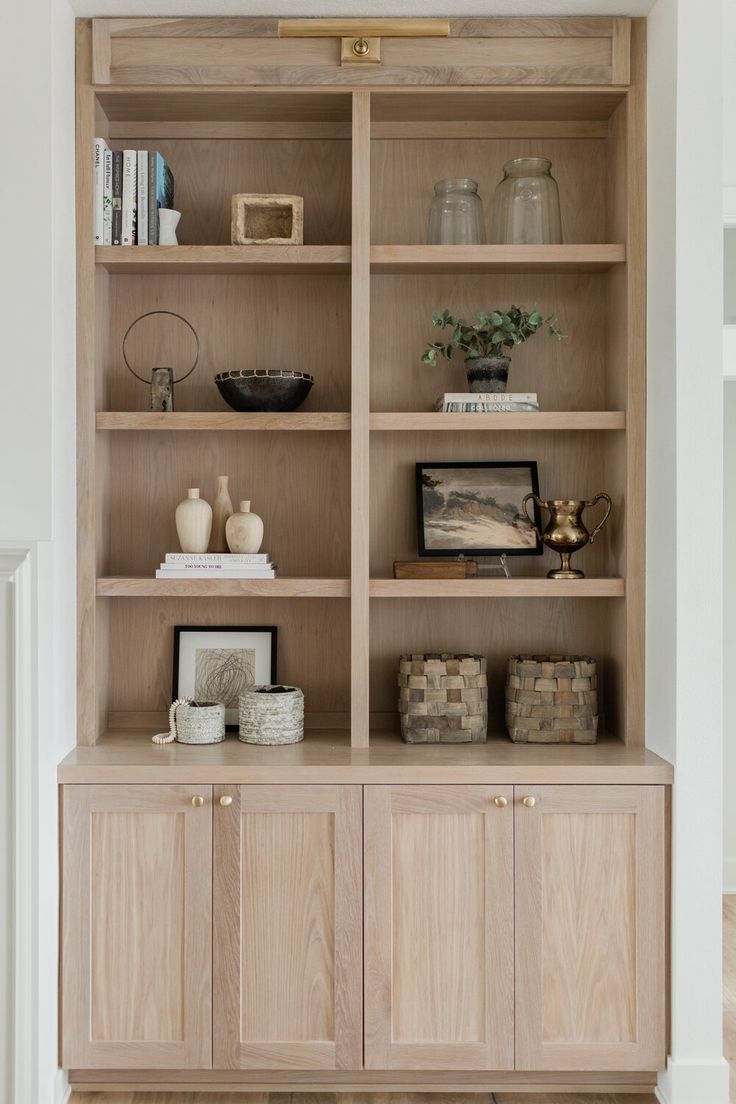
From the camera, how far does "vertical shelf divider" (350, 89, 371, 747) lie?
2.47m

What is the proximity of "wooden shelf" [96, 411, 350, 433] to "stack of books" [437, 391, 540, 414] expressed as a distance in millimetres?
276

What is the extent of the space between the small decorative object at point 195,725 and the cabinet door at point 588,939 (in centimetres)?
79

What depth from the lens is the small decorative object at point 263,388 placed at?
2.54m

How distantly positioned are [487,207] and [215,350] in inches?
34.1

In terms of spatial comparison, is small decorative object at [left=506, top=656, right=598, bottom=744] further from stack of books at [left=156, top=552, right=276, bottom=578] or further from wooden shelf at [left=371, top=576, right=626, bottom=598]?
stack of books at [left=156, top=552, right=276, bottom=578]

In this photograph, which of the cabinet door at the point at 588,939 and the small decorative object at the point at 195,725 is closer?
the cabinet door at the point at 588,939

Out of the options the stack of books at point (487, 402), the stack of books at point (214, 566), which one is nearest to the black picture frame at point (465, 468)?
the stack of books at point (487, 402)

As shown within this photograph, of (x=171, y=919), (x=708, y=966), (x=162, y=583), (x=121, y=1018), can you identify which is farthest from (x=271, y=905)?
(x=708, y=966)

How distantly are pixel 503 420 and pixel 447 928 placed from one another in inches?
49.1

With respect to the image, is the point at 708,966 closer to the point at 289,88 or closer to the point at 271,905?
the point at 271,905

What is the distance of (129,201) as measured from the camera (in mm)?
2527

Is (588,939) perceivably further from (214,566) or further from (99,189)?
(99,189)

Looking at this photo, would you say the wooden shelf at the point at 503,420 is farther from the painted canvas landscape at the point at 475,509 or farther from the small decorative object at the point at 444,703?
the small decorative object at the point at 444,703

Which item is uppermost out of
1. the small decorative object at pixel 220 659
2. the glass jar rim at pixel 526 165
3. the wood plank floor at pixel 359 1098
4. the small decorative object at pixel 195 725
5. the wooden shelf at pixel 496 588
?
the glass jar rim at pixel 526 165
